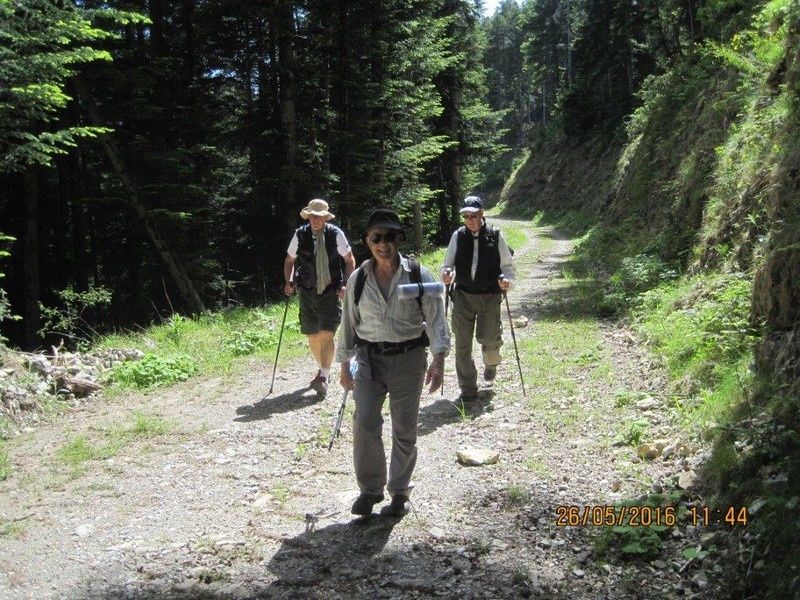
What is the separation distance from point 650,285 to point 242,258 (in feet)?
41.8

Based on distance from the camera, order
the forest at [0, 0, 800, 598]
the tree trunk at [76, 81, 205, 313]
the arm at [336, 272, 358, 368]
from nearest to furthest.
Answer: the arm at [336, 272, 358, 368] < the forest at [0, 0, 800, 598] < the tree trunk at [76, 81, 205, 313]

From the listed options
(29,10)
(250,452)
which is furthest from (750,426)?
(29,10)

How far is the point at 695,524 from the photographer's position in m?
4.36

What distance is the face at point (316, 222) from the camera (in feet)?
25.5

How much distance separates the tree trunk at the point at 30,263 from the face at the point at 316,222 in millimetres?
8904

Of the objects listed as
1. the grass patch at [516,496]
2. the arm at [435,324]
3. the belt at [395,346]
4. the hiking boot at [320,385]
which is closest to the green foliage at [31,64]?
the hiking boot at [320,385]

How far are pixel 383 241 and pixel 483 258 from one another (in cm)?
322

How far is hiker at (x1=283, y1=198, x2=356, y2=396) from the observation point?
792 centimetres

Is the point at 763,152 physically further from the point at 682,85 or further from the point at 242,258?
the point at 242,258

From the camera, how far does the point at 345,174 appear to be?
1806cm

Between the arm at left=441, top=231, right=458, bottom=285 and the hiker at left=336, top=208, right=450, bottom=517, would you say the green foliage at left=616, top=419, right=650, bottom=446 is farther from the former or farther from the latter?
the arm at left=441, top=231, right=458, bottom=285

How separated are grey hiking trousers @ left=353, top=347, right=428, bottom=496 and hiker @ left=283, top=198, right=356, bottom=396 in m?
3.16
